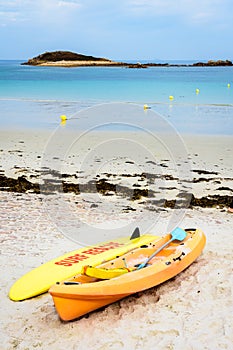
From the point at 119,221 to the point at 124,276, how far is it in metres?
2.99

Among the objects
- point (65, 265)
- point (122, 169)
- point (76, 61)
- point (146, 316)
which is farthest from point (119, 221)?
point (76, 61)

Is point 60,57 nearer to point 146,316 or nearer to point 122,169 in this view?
point 122,169

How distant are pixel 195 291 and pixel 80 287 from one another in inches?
54.4

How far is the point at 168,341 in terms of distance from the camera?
4352 mm

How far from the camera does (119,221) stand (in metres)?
7.80

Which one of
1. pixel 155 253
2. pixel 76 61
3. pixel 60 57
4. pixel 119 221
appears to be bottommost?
pixel 119 221

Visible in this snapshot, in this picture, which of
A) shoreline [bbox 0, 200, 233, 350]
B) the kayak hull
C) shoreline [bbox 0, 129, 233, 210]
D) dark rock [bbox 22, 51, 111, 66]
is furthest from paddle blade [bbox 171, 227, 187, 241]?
dark rock [bbox 22, 51, 111, 66]

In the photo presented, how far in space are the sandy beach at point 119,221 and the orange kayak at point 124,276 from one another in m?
0.17

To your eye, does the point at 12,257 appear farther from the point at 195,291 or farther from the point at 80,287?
the point at 195,291

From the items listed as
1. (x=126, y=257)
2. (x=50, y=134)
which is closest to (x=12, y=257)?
(x=126, y=257)

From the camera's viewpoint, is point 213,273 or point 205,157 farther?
point 205,157

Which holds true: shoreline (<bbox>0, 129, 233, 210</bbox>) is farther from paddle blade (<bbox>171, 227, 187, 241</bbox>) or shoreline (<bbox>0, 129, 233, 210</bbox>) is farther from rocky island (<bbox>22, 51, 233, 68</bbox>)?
rocky island (<bbox>22, 51, 233, 68</bbox>)

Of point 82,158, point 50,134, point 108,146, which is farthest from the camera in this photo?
point 50,134

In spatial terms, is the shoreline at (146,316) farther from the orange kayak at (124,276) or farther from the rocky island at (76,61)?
the rocky island at (76,61)
